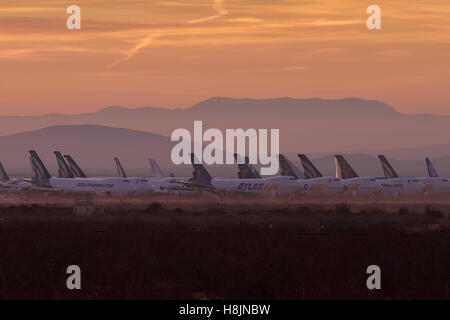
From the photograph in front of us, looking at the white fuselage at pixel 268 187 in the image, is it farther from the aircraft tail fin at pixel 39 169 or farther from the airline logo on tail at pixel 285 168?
the aircraft tail fin at pixel 39 169

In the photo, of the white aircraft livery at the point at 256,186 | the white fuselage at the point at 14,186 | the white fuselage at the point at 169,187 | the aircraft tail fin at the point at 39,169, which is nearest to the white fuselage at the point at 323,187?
the white aircraft livery at the point at 256,186

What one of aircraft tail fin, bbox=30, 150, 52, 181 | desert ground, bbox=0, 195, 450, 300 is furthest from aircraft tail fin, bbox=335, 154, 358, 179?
desert ground, bbox=0, 195, 450, 300

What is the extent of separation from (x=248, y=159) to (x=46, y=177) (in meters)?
33.7

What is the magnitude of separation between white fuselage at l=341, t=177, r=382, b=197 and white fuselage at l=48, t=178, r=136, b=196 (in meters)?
34.5

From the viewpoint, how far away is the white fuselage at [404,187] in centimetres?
13362

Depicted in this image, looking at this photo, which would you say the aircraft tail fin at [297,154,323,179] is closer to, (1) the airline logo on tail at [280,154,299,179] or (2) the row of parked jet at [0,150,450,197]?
(1) the airline logo on tail at [280,154,299,179]

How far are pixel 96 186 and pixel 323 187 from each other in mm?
33104

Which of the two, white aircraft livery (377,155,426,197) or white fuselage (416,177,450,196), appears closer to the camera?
white aircraft livery (377,155,426,197)

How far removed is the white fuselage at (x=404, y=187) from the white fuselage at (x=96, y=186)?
4379 cm

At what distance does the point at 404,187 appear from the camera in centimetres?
13525

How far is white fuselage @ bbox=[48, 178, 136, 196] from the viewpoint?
11638cm

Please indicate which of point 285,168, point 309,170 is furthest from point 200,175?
point 309,170
